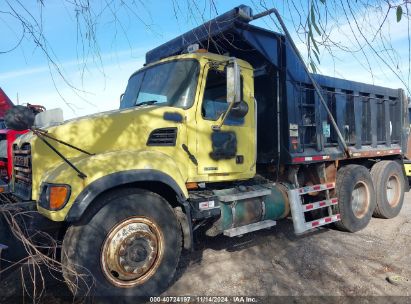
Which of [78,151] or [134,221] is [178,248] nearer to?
[134,221]

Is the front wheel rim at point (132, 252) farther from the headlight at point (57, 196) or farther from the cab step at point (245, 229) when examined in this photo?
the cab step at point (245, 229)

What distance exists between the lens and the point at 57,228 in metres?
3.65

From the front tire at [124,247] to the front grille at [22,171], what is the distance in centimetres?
80

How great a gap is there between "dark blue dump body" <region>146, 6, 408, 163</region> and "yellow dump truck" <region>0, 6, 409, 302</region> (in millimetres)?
20

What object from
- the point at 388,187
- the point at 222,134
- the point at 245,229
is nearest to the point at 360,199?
the point at 388,187

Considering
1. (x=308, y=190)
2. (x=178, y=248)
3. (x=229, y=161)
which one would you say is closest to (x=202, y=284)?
(x=178, y=248)

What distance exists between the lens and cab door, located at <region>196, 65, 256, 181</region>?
181 inches

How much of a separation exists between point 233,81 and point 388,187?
5106mm

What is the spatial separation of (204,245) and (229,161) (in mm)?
1457

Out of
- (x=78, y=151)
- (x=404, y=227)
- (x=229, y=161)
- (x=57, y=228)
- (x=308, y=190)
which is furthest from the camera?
(x=404, y=227)

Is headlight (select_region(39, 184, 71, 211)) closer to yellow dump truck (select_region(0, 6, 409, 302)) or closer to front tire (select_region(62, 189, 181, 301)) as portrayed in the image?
yellow dump truck (select_region(0, 6, 409, 302))

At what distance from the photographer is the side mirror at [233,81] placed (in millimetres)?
4262

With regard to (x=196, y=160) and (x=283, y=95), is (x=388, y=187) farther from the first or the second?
(x=196, y=160)

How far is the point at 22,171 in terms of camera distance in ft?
13.4
